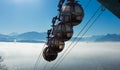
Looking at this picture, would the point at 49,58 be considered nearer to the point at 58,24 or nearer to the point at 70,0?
the point at 58,24

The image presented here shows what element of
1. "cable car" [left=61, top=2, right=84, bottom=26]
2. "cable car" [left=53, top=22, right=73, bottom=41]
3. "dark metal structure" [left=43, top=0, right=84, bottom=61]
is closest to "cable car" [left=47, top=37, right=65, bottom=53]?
"dark metal structure" [left=43, top=0, right=84, bottom=61]

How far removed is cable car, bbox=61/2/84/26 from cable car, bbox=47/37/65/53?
4481 millimetres

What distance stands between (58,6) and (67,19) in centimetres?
252

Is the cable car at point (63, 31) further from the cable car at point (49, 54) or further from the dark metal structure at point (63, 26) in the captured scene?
the cable car at point (49, 54)

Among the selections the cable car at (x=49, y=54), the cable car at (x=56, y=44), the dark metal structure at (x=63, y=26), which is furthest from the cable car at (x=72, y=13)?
the cable car at (x=49, y=54)

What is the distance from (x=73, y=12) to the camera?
1395cm

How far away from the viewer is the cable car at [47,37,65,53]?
18859mm

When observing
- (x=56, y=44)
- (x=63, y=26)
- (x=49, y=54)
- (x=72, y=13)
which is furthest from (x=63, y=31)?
(x=49, y=54)

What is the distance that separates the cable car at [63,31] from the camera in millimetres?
15875

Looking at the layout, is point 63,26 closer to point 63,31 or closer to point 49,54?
point 63,31

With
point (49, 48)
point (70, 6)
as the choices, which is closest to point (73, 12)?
point (70, 6)

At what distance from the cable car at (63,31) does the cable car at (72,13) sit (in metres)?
1.40

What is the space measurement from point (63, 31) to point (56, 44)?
3.00m

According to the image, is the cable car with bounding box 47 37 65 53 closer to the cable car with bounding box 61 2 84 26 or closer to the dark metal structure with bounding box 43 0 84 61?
the dark metal structure with bounding box 43 0 84 61
